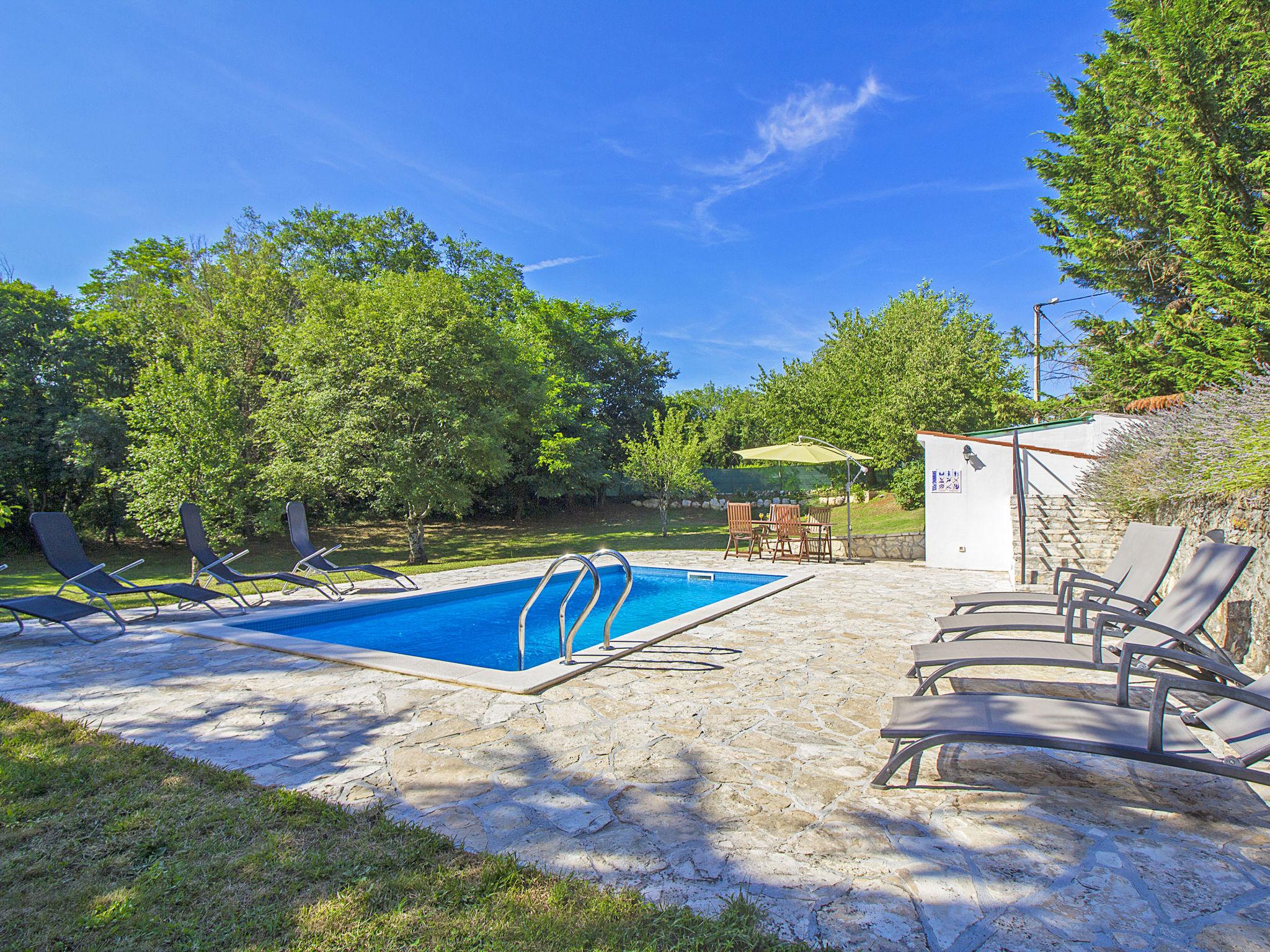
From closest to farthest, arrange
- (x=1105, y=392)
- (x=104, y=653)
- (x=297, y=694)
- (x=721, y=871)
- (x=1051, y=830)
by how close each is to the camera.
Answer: (x=721, y=871) → (x=1051, y=830) → (x=297, y=694) → (x=104, y=653) → (x=1105, y=392)

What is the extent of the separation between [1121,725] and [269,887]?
128 inches

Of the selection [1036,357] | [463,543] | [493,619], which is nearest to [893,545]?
[493,619]

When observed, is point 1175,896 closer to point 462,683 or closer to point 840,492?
point 462,683

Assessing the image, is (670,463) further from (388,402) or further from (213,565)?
(213,565)

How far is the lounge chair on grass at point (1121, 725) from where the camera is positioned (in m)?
2.19

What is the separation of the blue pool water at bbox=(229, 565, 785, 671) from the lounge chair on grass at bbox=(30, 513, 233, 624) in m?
0.90

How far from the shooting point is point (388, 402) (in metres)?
13.9

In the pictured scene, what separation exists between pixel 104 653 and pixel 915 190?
71.2 feet

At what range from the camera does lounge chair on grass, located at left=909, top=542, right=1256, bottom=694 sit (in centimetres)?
321

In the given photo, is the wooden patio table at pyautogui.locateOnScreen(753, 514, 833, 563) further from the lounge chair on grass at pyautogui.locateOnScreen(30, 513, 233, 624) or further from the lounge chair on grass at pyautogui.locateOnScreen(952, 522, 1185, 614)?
the lounge chair on grass at pyautogui.locateOnScreen(30, 513, 233, 624)

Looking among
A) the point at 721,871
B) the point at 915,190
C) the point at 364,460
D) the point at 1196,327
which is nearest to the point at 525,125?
the point at 364,460

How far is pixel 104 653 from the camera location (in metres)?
5.38

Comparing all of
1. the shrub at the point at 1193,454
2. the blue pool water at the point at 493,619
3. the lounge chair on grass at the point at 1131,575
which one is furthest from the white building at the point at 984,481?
the lounge chair on grass at the point at 1131,575

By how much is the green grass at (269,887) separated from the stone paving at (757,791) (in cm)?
16
